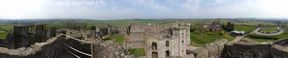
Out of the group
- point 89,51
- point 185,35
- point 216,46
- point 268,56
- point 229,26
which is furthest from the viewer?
point 229,26

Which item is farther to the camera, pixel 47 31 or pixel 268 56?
pixel 47 31

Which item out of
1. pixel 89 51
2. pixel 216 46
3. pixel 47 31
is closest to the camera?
pixel 89 51

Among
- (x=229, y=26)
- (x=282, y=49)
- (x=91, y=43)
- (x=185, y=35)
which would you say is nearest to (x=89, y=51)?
(x=91, y=43)

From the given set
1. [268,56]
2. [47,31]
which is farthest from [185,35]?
[268,56]

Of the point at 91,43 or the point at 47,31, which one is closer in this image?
the point at 91,43

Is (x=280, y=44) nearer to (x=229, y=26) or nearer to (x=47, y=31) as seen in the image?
(x=47, y=31)

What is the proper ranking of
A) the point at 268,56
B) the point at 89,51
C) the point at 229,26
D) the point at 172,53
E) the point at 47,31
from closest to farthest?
the point at 268,56 → the point at 89,51 → the point at 172,53 → the point at 47,31 → the point at 229,26

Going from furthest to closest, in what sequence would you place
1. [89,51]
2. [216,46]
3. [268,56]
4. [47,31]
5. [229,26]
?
[229,26]
[47,31]
[216,46]
[89,51]
[268,56]

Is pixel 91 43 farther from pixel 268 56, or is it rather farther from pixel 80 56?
pixel 268 56

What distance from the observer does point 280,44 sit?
649 inches

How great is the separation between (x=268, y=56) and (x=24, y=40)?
25060 millimetres

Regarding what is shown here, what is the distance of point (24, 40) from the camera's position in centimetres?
3719

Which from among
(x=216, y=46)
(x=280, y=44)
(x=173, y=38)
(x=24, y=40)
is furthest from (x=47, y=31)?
(x=280, y=44)

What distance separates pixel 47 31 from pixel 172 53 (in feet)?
38.2
